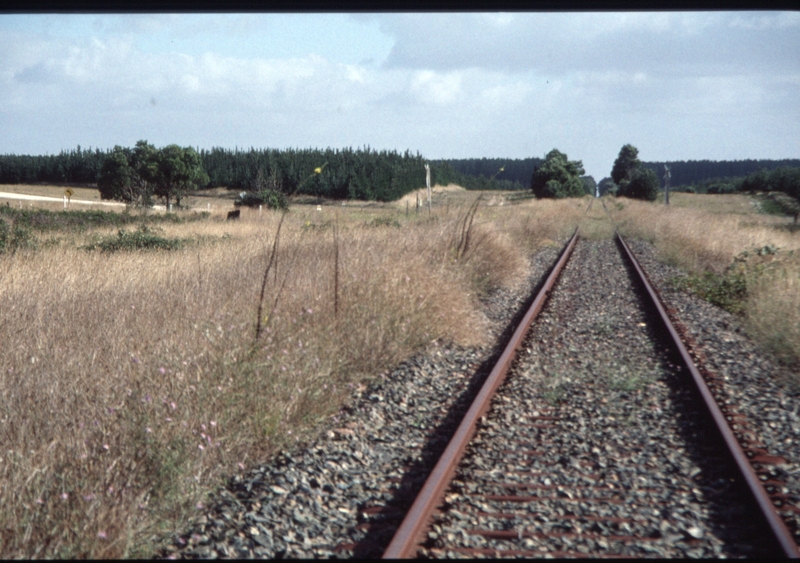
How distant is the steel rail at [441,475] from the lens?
3338 mm

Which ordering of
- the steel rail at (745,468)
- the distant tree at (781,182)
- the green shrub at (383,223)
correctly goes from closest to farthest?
the steel rail at (745,468)
the green shrub at (383,223)
the distant tree at (781,182)

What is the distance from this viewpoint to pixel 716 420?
5.10 m

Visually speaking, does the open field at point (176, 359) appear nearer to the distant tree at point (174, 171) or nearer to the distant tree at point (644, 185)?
the distant tree at point (174, 171)

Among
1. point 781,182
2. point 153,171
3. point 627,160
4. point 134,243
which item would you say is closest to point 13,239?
point 134,243

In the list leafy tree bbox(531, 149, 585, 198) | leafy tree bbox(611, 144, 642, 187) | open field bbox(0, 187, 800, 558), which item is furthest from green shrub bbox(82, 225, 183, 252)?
leafy tree bbox(611, 144, 642, 187)

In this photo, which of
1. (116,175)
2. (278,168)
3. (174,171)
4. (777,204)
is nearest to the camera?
(278,168)

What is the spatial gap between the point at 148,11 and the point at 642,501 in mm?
4368

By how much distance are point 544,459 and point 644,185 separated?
275 ft

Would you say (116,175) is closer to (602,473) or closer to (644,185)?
(644,185)

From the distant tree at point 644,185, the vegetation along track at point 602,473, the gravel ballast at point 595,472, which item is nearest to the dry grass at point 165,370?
the vegetation along track at point 602,473

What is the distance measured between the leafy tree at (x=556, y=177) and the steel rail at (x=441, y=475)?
72.7m

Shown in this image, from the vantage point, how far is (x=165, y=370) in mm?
4891

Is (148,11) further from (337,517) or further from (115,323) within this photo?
(337,517)
